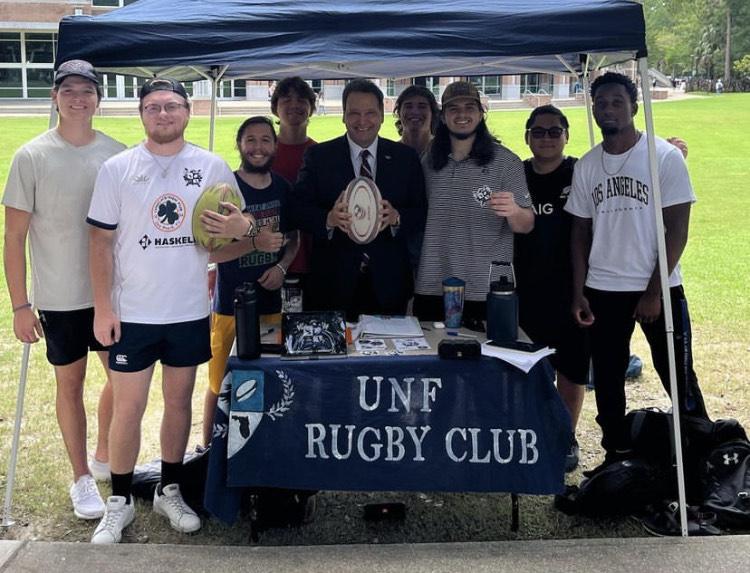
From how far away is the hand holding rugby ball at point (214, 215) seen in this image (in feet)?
10.2

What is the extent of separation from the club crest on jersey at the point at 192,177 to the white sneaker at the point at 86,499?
1481 millimetres

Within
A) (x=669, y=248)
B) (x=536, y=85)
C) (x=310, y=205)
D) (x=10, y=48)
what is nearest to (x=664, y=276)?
(x=669, y=248)

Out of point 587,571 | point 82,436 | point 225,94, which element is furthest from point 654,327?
point 225,94

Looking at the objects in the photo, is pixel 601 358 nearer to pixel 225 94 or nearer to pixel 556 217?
pixel 556 217

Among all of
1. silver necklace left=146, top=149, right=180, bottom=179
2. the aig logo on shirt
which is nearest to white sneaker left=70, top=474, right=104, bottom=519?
the aig logo on shirt

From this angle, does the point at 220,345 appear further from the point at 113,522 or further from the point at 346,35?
the point at 346,35

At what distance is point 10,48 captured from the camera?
4453 cm

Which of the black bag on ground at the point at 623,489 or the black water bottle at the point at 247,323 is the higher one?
the black water bottle at the point at 247,323

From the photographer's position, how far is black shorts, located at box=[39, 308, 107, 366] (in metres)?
3.34

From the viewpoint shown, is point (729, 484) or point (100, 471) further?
point (100, 471)

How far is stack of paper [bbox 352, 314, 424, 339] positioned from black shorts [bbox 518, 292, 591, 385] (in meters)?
0.63

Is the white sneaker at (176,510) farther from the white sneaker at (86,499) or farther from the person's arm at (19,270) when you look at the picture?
the person's arm at (19,270)

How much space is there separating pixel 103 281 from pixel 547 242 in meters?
2.07

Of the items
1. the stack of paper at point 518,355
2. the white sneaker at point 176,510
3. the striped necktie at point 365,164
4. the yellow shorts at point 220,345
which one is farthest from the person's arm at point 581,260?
the white sneaker at point 176,510
